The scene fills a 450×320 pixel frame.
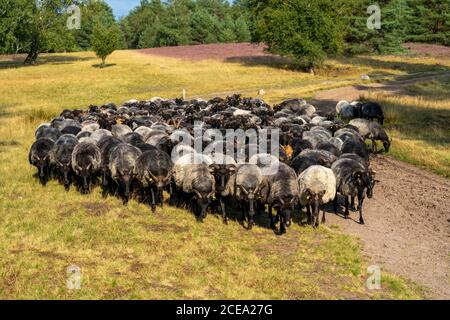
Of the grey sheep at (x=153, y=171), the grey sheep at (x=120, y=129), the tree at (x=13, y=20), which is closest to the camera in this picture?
the grey sheep at (x=153, y=171)

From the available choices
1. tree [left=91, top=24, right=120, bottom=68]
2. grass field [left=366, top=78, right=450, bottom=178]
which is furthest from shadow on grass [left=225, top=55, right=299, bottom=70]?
grass field [left=366, top=78, right=450, bottom=178]

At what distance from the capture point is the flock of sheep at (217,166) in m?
13.8

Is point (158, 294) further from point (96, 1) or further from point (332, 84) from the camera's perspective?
point (96, 1)

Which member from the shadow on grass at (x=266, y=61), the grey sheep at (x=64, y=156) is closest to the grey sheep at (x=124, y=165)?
the grey sheep at (x=64, y=156)

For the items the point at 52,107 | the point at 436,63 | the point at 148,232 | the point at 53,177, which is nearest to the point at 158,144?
the point at 53,177

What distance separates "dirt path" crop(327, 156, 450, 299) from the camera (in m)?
11.4

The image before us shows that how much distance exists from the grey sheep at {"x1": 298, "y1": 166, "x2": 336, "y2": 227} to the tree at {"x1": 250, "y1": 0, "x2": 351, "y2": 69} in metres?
45.0

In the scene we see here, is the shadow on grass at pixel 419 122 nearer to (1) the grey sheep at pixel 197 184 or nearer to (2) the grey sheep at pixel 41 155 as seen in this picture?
(1) the grey sheep at pixel 197 184

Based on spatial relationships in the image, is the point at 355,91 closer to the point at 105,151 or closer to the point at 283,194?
the point at 105,151

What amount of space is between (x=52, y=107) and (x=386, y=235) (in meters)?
30.4

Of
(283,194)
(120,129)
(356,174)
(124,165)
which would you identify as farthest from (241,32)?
(283,194)

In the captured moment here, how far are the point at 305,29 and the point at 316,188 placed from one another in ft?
157

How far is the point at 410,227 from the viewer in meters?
14.3

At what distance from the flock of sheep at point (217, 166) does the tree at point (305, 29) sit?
3758 centimetres
